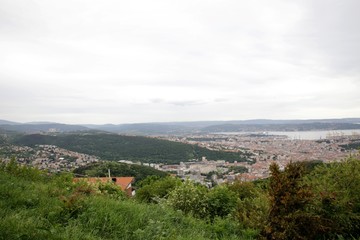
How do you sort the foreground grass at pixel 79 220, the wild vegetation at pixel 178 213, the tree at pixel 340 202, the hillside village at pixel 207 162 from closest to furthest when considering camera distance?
the foreground grass at pixel 79 220
the wild vegetation at pixel 178 213
the tree at pixel 340 202
the hillside village at pixel 207 162

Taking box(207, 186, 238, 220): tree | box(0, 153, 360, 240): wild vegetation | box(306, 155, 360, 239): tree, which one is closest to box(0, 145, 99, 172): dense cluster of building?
box(207, 186, 238, 220): tree

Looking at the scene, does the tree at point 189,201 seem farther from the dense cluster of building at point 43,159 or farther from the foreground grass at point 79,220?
the dense cluster of building at point 43,159

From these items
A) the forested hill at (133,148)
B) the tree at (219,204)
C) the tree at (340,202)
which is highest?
the tree at (340,202)

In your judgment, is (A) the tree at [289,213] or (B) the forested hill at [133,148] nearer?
(A) the tree at [289,213]

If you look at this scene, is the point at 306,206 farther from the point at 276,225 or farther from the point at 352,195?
the point at 352,195

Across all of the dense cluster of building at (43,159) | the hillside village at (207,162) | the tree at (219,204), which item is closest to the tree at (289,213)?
the hillside village at (207,162)

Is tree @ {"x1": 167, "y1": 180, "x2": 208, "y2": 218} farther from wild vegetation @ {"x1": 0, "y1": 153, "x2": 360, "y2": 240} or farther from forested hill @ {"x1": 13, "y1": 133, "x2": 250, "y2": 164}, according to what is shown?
forested hill @ {"x1": 13, "y1": 133, "x2": 250, "y2": 164}

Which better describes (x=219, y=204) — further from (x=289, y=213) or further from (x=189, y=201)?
(x=289, y=213)
